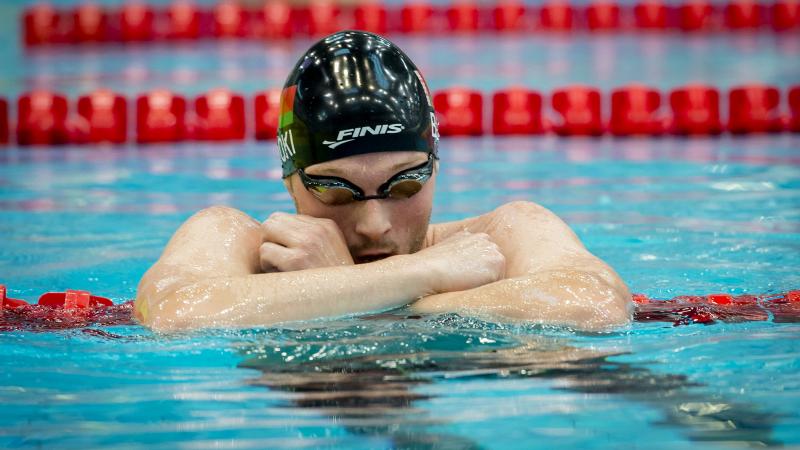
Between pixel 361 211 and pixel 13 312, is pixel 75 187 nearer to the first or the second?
pixel 13 312

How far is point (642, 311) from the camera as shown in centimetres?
348

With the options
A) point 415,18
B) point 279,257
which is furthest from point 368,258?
point 415,18

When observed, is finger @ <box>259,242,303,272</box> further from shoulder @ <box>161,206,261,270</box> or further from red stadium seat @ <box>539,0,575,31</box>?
red stadium seat @ <box>539,0,575,31</box>

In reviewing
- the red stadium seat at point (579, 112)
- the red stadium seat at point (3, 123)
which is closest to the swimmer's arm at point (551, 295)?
the red stadium seat at point (579, 112)

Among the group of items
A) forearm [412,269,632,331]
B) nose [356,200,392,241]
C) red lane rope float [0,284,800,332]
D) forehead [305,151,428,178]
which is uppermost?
forehead [305,151,428,178]

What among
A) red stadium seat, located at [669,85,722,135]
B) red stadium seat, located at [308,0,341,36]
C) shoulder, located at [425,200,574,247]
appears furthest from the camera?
red stadium seat, located at [308,0,341,36]

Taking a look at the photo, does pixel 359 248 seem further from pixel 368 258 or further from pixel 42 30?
pixel 42 30

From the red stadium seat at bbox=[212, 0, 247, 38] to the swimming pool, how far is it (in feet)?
29.9

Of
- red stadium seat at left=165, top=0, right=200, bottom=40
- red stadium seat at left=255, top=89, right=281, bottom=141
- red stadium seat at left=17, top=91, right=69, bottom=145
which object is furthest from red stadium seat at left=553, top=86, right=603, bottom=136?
red stadium seat at left=165, top=0, right=200, bottom=40

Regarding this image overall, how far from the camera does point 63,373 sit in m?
2.96

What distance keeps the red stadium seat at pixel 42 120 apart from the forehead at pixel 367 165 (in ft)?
32.3

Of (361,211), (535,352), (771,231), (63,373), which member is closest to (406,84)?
(361,211)

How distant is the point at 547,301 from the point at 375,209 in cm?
57

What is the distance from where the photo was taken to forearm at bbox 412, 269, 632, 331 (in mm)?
3055
